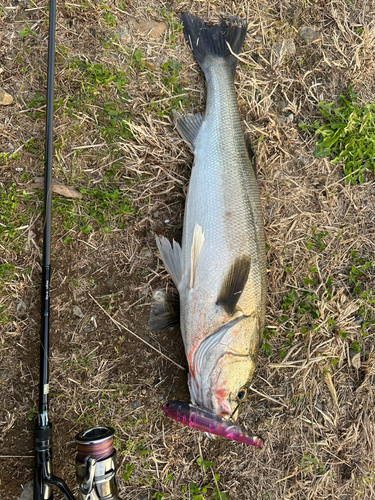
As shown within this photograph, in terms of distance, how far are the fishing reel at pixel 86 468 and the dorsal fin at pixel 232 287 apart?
1181 millimetres

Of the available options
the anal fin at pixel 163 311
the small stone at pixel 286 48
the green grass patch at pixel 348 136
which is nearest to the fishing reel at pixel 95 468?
the anal fin at pixel 163 311

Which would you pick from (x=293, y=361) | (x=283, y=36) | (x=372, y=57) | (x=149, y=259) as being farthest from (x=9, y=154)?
(x=372, y=57)

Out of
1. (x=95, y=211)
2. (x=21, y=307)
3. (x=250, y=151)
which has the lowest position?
(x=21, y=307)

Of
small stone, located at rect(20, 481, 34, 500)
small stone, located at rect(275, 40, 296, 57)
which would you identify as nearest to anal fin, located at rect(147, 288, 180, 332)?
small stone, located at rect(20, 481, 34, 500)

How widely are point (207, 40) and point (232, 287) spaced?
2200 mm

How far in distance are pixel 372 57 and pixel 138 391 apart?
387 centimetres

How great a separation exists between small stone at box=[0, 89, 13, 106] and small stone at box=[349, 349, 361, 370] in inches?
145

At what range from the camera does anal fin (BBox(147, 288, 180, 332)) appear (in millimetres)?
3010

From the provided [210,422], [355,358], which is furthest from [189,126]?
[355,358]

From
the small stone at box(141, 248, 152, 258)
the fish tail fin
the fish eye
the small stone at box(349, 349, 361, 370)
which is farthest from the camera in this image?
the small stone at box(349, 349, 361, 370)

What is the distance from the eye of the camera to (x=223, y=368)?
2.59 m

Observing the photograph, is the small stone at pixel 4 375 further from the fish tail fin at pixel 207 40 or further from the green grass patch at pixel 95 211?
the fish tail fin at pixel 207 40

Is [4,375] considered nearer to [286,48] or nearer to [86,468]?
[86,468]

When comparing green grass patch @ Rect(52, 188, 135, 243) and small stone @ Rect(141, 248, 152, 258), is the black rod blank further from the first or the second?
small stone @ Rect(141, 248, 152, 258)
